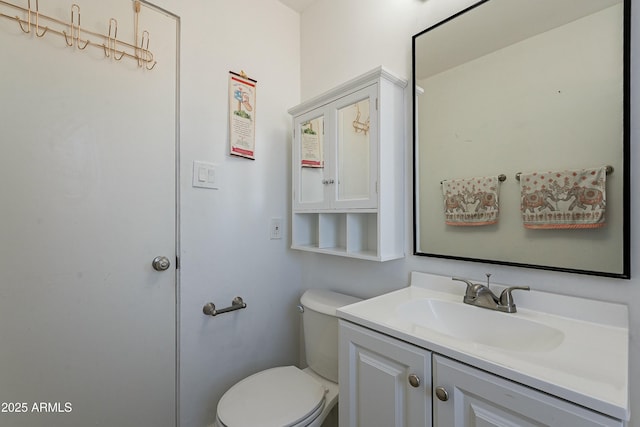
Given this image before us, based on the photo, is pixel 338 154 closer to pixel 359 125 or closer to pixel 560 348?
pixel 359 125

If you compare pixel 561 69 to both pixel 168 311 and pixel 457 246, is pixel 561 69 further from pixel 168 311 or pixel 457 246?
pixel 168 311

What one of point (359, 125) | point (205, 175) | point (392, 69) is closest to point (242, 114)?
point (205, 175)

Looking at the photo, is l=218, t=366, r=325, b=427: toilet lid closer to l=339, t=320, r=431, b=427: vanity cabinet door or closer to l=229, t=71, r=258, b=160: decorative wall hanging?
l=339, t=320, r=431, b=427: vanity cabinet door

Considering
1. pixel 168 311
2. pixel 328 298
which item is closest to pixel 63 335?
pixel 168 311

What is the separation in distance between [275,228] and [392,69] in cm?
105

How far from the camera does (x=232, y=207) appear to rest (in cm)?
153

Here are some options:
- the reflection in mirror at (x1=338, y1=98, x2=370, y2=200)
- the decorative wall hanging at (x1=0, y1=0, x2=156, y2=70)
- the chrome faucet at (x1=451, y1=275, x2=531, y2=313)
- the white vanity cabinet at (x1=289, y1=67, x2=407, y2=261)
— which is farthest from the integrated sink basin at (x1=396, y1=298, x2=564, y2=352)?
the decorative wall hanging at (x1=0, y1=0, x2=156, y2=70)

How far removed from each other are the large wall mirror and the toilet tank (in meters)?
0.49

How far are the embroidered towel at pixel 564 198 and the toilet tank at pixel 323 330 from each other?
2.82 feet

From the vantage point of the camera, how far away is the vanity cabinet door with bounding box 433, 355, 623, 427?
1.78ft

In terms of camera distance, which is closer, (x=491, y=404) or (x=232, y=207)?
(x=491, y=404)

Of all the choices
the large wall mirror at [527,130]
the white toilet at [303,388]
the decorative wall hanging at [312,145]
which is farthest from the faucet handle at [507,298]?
the decorative wall hanging at [312,145]

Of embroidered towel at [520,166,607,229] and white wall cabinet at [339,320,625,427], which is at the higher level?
embroidered towel at [520,166,607,229]

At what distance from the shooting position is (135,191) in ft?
4.02
